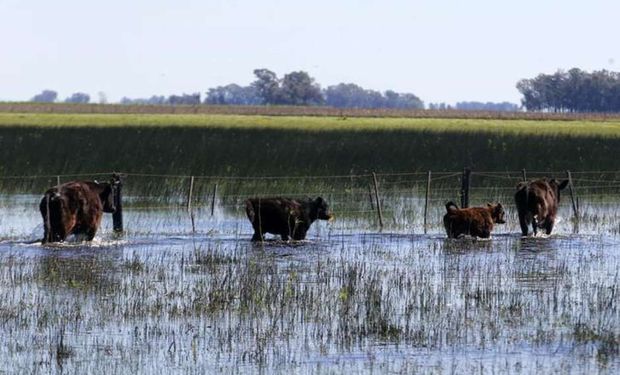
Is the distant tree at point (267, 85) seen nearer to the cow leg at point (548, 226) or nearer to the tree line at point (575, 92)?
the tree line at point (575, 92)

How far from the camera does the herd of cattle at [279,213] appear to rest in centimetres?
2219

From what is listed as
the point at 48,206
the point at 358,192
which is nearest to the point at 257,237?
the point at 48,206

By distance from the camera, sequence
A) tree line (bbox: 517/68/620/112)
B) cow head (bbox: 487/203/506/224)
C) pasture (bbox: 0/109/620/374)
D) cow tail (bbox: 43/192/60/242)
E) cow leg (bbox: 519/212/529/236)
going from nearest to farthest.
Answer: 1. pasture (bbox: 0/109/620/374)
2. cow tail (bbox: 43/192/60/242)
3. cow head (bbox: 487/203/506/224)
4. cow leg (bbox: 519/212/529/236)
5. tree line (bbox: 517/68/620/112)

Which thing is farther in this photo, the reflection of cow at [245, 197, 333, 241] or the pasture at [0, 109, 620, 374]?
the reflection of cow at [245, 197, 333, 241]

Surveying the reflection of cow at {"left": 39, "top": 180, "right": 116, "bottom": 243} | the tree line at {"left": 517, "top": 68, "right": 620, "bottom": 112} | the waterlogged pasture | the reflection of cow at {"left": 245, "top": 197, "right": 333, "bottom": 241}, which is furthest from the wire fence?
the tree line at {"left": 517, "top": 68, "right": 620, "bottom": 112}

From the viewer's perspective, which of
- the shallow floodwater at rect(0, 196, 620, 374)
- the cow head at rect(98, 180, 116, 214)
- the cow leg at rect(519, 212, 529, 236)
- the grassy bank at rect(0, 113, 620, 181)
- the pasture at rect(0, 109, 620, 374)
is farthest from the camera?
the grassy bank at rect(0, 113, 620, 181)

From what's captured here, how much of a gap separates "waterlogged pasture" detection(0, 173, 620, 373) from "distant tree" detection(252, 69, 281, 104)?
156 metres

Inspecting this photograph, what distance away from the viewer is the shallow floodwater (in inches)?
480

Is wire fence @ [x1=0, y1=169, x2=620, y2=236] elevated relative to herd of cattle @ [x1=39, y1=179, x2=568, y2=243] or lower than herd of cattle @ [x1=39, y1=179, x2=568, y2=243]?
lower

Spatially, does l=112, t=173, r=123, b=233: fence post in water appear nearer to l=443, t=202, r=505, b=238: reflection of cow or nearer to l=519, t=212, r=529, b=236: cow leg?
l=443, t=202, r=505, b=238: reflection of cow

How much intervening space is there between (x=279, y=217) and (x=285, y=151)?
17.7 meters

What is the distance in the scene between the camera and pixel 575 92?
153375mm

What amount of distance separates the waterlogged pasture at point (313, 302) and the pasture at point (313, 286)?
0.03 metres

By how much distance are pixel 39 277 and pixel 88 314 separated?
3.17 metres
